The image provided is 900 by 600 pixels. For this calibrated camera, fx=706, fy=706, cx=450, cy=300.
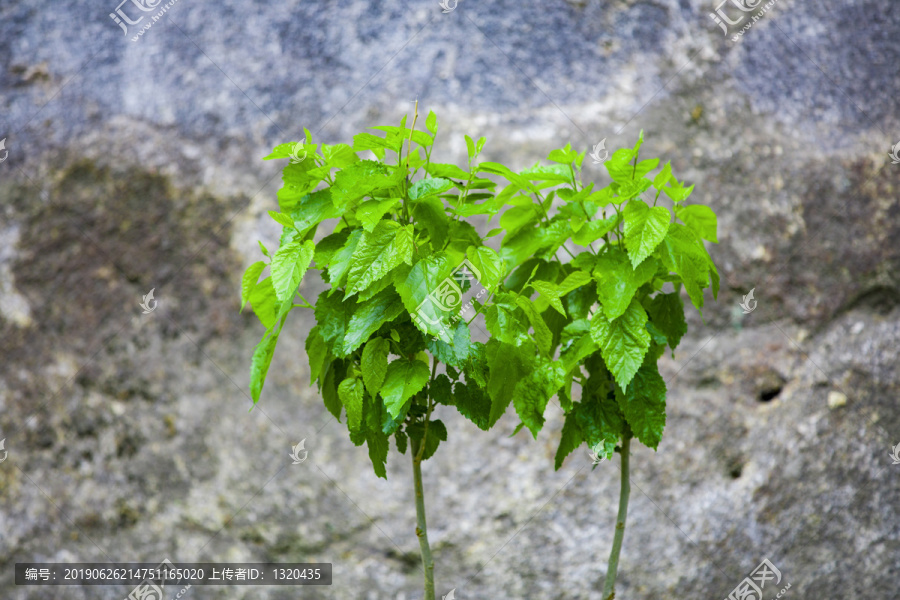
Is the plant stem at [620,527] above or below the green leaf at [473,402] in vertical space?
below

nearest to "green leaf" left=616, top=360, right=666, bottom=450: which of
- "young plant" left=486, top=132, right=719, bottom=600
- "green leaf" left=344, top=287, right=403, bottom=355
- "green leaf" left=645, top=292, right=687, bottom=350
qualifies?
"young plant" left=486, top=132, right=719, bottom=600

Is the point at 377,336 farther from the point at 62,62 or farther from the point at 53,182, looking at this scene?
the point at 62,62

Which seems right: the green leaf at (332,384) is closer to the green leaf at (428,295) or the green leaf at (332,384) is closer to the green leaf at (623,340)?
the green leaf at (428,295)

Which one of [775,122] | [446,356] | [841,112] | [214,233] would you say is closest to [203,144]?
[214,233]

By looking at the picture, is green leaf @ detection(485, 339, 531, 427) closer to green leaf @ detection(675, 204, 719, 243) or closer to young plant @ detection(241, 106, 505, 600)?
young plant @ detection(241, 106, 505, 600)

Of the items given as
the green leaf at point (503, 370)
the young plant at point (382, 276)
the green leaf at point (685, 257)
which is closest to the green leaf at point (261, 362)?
the young plant at point (382, 276)

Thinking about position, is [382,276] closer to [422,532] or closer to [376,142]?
[376,142]

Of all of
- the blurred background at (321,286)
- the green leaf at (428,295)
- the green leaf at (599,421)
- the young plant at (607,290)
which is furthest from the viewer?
the blurred background at (321,286)
